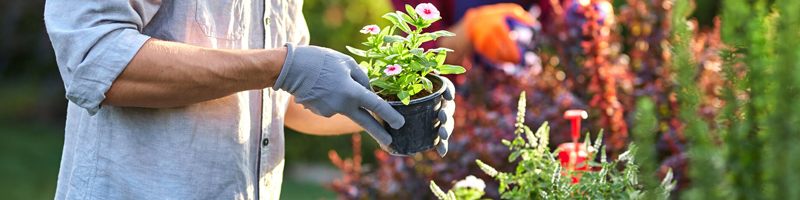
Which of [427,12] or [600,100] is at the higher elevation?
[427,12]

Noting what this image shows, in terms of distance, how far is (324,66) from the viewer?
137 centimetres

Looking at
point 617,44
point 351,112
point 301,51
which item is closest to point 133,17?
point 301,51

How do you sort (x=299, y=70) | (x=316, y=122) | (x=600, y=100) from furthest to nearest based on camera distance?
(x=600, y=100) < (x=316, y=122) < (x=299, y=70)

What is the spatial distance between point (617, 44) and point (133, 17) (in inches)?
90.1

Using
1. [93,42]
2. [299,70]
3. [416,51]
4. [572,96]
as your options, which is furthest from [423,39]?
[572,96]

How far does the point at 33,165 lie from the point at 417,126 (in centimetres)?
610

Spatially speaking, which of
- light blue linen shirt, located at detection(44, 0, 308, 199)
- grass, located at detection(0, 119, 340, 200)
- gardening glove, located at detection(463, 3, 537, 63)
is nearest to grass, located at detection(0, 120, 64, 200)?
grass, located at detection(0, 119, 340, 200)

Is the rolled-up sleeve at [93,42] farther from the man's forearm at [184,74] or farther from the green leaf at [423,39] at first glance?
the green leaf at [423,39]

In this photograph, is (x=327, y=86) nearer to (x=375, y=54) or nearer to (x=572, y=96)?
(x=375, y=54)

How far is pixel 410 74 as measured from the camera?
1.40m

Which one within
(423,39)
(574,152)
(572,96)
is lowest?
(572,96)

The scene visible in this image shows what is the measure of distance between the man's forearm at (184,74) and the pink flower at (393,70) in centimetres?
24

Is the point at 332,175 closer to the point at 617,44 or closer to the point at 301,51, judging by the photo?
the point at 617,44

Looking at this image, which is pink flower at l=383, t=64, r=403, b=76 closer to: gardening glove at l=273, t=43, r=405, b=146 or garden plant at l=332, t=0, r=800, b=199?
gardening glove at l=273, t=43, r=405, b=146
